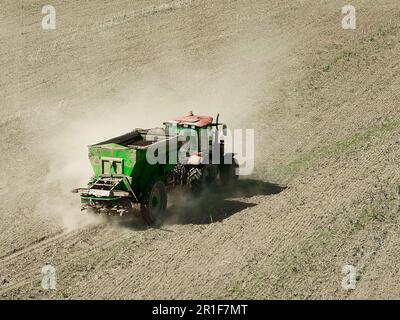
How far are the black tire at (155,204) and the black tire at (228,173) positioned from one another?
263 centimetres

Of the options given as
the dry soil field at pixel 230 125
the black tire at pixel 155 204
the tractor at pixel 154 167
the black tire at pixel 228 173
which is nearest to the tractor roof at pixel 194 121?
the tractor at pixel 154 167

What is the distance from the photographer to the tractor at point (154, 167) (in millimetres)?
14703

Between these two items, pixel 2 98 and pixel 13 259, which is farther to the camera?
pixel 2 98

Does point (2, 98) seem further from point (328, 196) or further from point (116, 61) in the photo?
point (328, 196)

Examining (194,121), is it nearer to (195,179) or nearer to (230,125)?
(195,179)

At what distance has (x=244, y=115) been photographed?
24.3 metres

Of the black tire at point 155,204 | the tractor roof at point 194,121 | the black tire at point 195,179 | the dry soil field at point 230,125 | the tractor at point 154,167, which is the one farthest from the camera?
the tractor roof at point 194,121

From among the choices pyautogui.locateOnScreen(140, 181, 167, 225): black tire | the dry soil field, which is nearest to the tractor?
pyautogui.locateOnScreen(140, 181, 167, 225): black tire

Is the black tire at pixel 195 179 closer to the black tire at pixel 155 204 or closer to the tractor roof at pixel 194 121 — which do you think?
the black tire at pixel 155 204

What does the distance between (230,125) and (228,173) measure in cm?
574

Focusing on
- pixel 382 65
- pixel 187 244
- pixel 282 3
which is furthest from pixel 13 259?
pixel 282 3

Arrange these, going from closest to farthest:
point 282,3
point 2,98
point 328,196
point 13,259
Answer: point 13,259 < point 328,196 < point 2,98 < point 282,3

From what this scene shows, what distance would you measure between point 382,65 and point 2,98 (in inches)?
657
